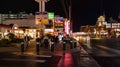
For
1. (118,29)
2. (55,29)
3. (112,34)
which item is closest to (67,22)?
(55,29)

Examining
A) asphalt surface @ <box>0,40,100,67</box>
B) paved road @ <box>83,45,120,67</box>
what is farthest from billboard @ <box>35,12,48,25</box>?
asphalt surface @ <box>0,40,100,67</box>

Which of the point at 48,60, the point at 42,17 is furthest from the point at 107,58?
the point at 42,17

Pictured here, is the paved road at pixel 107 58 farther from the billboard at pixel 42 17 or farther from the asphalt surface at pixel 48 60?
the billboard at pixel 42 17

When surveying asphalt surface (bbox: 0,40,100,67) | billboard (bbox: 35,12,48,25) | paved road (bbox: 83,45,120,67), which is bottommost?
paved road (bbox: 83,45,120,67)

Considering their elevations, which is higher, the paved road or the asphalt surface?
the asphalt surface

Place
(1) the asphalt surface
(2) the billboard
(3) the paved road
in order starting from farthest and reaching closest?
(2) the billboard → (3) the paved road → (1) the asphalt surface

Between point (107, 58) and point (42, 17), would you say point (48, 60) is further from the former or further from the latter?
point (42, 17)

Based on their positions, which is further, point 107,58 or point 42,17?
point 42,17

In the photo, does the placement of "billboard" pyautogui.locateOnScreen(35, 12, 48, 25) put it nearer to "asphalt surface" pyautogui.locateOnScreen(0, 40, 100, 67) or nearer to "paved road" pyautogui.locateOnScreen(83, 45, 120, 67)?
"paved road" pyautogui.locateOnScreen(83, 45, 120, 67)

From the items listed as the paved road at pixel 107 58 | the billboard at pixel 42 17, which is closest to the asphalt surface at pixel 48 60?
the paved road at pixel 107 58

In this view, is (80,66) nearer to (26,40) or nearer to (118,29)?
(26,40)

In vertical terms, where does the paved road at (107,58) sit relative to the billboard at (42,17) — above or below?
below

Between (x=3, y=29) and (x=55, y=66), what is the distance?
4590cm

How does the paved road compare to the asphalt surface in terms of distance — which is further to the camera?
the paved road
